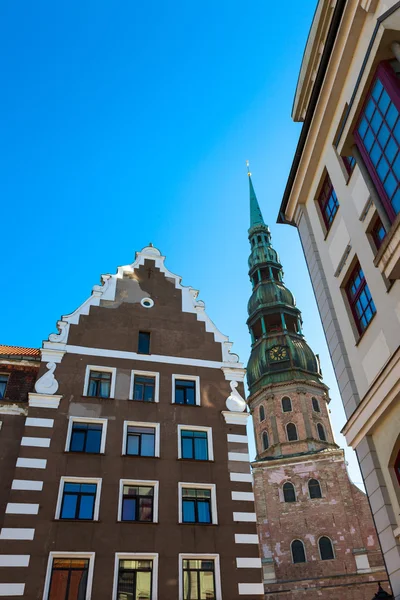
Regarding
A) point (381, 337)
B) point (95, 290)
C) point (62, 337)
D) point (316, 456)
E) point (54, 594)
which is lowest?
point (54, 594)

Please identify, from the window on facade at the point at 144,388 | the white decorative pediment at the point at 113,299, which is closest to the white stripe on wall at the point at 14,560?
the window on facade at the point at 144,388

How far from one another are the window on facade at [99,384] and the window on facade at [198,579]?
6368 millimetres

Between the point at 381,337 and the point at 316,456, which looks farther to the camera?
the point at 316,456

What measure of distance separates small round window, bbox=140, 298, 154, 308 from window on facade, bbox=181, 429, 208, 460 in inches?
232

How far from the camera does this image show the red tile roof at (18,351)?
2073 centimetres

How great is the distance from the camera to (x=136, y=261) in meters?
23.8

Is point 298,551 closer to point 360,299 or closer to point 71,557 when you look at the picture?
point 71,557

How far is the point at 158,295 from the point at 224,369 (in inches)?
178

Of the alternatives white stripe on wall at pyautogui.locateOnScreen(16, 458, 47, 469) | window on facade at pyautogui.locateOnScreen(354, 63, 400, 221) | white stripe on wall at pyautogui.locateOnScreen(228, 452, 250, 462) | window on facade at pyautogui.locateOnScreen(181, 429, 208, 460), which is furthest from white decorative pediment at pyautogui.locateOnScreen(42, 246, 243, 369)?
window on facade at pyautogui.locateOnScreen(354, 63, 400, 221)

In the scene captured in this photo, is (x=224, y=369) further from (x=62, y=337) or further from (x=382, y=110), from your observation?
(x=382, y=110)

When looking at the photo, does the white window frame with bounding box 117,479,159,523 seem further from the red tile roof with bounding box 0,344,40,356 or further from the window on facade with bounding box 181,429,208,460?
the red tile roof with bounding box 0,344,40,356

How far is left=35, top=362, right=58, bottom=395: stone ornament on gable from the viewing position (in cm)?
1852

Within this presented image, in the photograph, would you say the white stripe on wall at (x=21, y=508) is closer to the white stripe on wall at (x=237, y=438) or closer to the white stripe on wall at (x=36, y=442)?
the white stripe on wall at (x=36, y=442)

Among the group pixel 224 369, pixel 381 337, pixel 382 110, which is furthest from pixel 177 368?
pixel 382 110
